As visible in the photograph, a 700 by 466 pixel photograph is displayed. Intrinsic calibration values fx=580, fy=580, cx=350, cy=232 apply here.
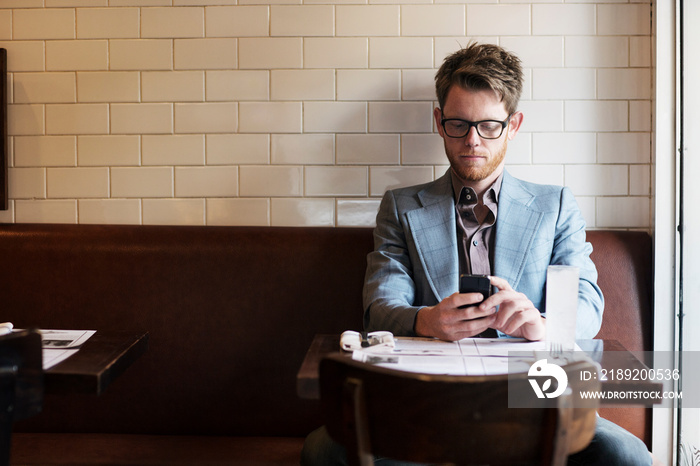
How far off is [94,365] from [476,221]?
1214 millimetres

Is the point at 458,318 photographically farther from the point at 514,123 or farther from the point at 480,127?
the point at 514,123

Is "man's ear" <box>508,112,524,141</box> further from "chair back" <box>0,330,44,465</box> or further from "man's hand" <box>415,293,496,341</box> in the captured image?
"chair back" <box>0,330,44,465</box>

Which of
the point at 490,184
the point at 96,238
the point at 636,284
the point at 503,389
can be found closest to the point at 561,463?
the point at 503,389

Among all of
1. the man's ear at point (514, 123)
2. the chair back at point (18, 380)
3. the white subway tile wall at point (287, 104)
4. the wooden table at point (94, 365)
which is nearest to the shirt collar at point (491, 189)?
the man's ear at point (514, 123)

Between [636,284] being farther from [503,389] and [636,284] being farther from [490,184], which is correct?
[503,389]

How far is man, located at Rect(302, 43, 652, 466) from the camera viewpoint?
1775 mm

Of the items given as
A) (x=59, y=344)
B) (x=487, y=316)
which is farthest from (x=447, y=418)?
(x=59, y=344)

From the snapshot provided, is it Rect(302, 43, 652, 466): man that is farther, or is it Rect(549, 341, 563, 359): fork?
Rect(302, 43, 652, 466): man

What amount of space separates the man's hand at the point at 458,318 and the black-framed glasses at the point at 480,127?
635mm

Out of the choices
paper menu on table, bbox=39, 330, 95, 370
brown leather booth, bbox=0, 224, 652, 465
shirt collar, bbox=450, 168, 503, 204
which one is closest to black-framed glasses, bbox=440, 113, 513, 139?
shirt collar, bbox=450, 168, 503, 204

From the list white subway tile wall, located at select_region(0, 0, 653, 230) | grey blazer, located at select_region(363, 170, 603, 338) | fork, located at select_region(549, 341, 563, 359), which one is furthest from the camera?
white subway tile wall, located at select_region(0, 0, 653, 230)

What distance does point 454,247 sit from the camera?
5.95 ft

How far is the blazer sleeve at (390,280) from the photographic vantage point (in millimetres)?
1593

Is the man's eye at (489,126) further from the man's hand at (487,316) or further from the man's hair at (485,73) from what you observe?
the man's hand at (487,316)
